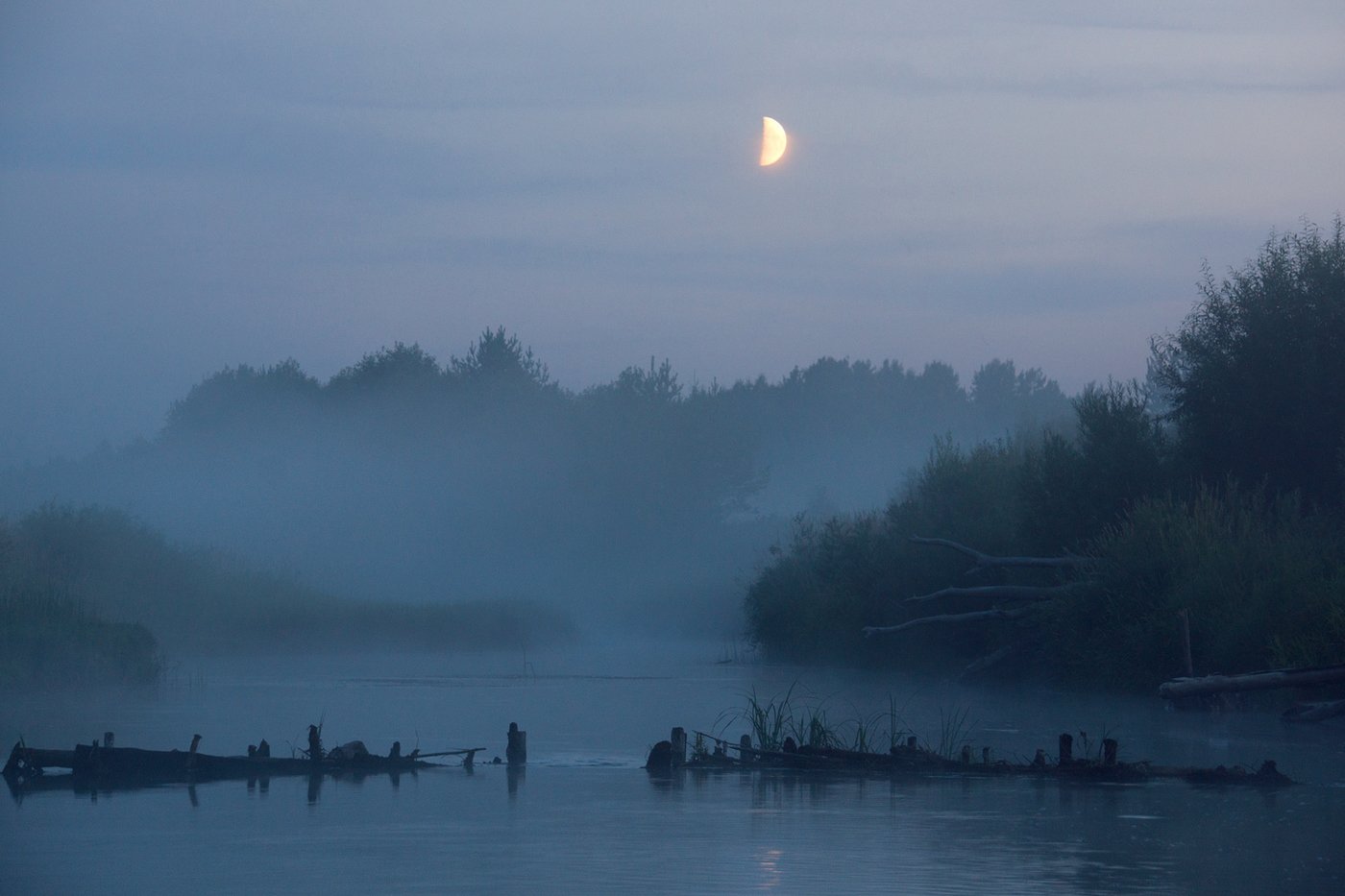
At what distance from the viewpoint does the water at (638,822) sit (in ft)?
37.2

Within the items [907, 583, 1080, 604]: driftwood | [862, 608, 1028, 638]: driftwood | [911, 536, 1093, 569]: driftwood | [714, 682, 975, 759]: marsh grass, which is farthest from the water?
[862, 608, 1028, 638]: driftwood

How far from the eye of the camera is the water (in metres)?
11.4

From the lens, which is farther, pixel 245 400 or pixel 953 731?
pixel 245 400

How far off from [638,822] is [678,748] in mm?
3302

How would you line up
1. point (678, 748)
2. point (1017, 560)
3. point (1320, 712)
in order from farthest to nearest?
point (1017, 560)
point (1320, 712)
point (678, 748)

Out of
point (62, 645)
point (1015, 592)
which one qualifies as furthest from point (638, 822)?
point (1015, 592)

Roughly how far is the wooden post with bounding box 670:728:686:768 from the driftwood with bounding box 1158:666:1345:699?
19.2ft

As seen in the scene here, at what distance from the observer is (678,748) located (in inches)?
672

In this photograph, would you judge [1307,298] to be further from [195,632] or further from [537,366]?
[537,366]

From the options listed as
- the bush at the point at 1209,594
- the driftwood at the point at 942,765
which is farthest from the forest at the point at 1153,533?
the driftwood at the point at 942,765

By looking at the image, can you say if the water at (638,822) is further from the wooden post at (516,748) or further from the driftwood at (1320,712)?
the driftwood at (1320,712)

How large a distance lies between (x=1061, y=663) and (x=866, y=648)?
24.9ft

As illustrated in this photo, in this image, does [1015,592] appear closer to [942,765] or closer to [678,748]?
[942,765]

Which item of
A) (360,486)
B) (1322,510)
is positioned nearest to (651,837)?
(1322,510)
